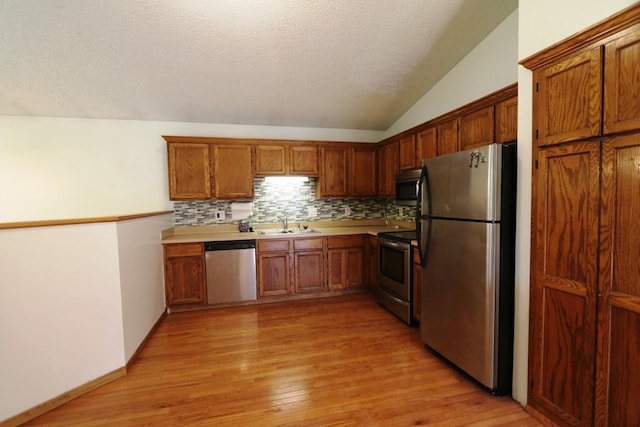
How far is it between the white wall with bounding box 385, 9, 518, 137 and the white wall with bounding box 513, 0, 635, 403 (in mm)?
870

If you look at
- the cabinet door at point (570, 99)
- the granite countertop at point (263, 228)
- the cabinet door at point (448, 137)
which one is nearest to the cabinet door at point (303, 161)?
the granite countertop at point (263, 228)

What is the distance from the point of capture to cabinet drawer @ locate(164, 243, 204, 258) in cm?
347

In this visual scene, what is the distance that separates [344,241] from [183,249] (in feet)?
6.71

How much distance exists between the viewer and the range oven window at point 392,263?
3.17 m

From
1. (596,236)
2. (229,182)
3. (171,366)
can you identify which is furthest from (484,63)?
(171,366)

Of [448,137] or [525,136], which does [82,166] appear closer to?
[448,137]

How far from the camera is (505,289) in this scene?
77.9 inches

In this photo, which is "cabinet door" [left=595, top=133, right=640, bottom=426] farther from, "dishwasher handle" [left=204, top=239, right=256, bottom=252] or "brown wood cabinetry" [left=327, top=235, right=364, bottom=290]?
"dishwasher handle" [left=204, top=239, right=256, bottom=252]

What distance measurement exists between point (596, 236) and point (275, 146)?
344 centimetres

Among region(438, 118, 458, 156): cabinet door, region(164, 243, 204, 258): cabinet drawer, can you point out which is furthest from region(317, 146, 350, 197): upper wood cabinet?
region(164, 243, 204, 258): cabinet drawer

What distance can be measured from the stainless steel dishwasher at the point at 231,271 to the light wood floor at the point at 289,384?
1.80 ft

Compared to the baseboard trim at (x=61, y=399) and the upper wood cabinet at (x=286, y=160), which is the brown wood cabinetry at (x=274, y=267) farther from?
the baseboard trim at (x=61, y=399)

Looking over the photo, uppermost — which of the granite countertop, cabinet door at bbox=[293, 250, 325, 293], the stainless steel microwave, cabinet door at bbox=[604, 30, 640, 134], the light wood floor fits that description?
cabinet door at bbox=[604, 30, 640, 134]

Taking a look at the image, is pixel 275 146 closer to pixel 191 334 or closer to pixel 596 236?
pixel 191 334
